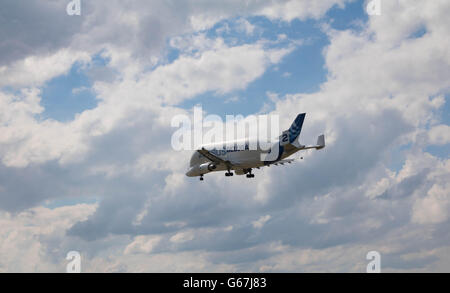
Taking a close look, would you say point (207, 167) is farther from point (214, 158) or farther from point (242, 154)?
point (242, 154)

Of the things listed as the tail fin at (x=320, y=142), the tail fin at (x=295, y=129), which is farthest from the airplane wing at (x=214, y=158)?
the tail fin at (x=320, y=142)

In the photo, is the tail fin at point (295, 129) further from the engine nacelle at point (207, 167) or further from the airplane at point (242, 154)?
the engine nacelle at point (207, 167)

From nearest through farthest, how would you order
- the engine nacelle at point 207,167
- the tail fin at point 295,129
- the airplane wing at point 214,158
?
the tail fin at point 295,129
the airplane wing at point 214,158
the engine nacelle at point 207,167

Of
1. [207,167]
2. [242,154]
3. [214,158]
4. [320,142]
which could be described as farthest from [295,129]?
[207,167]

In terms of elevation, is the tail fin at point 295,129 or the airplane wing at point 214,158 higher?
the tail fin at point 295,129

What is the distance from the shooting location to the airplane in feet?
263

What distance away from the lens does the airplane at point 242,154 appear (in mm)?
80250

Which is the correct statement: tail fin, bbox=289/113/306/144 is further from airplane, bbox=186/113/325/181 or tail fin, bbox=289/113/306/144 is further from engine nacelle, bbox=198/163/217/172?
engine nacelle, bbox=198/163/217/172
